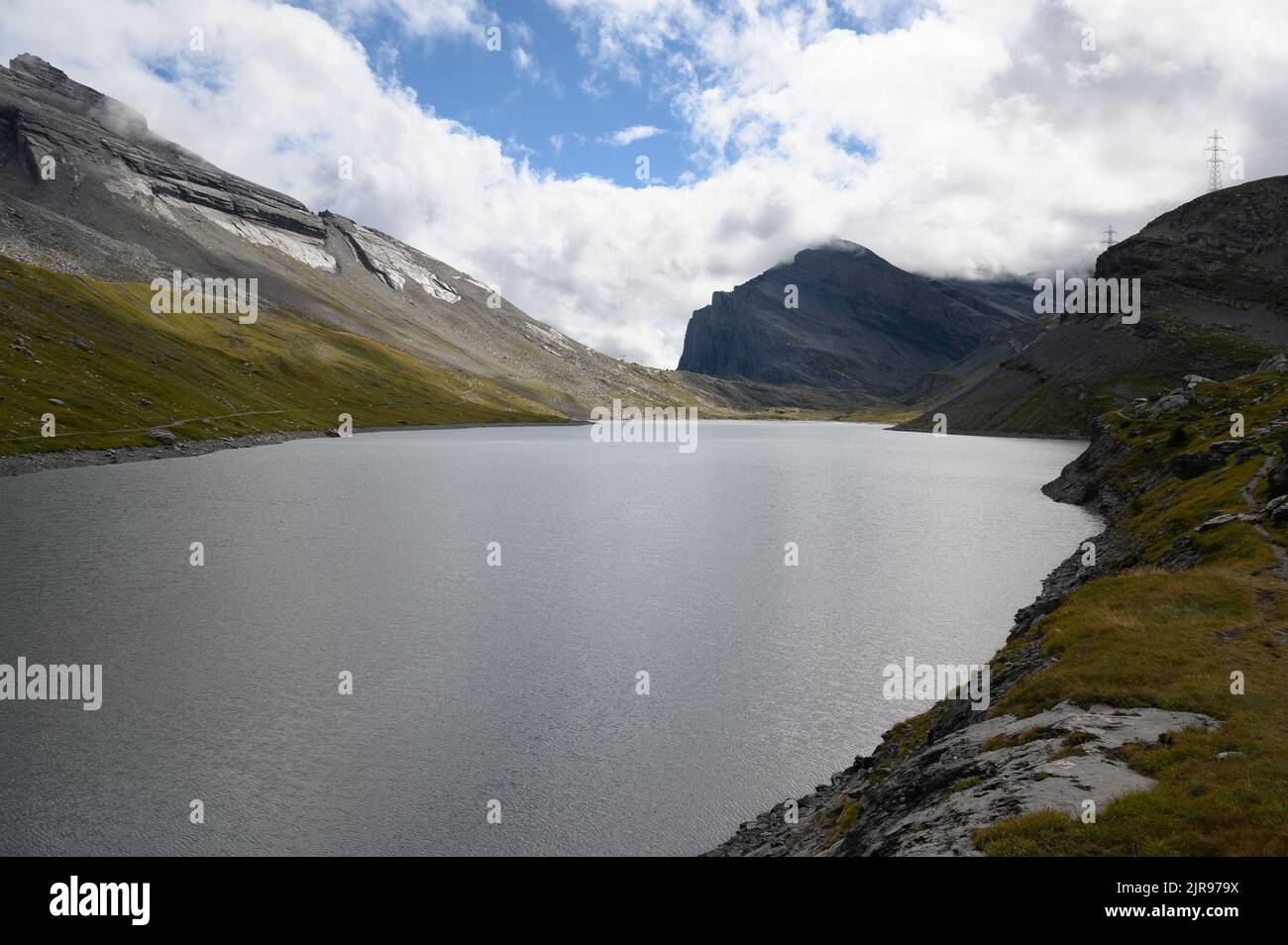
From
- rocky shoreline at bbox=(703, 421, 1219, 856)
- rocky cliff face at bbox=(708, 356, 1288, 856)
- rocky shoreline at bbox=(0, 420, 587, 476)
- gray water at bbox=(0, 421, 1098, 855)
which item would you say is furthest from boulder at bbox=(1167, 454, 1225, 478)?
rocky shoreline at bbox=(0, 420, 587, 476)

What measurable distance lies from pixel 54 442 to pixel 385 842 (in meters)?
114

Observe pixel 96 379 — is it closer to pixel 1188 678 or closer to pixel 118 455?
pixel 118 455

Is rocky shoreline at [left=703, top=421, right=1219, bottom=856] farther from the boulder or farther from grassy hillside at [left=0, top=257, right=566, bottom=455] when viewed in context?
grassy hillside at [left=0, top=257, right=566, bottom=455]

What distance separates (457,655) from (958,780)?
25.4 meters

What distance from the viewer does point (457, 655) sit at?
1511 inches

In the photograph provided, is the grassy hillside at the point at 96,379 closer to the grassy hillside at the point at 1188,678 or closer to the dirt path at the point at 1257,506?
the grassy hillside at the point at 1188,678

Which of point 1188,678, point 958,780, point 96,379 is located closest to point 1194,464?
point 1188,678

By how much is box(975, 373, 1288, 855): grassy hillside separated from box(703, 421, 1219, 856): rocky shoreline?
31.4 inches

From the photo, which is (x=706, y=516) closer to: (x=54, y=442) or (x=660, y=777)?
(x=660, y=777)

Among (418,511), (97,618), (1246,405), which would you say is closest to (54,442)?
(418,511)

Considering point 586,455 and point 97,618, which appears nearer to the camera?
point 97,618

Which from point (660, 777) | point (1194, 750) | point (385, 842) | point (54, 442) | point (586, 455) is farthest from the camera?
point (586, 455)

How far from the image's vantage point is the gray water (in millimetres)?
23438

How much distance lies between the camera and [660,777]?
26.0 meters
